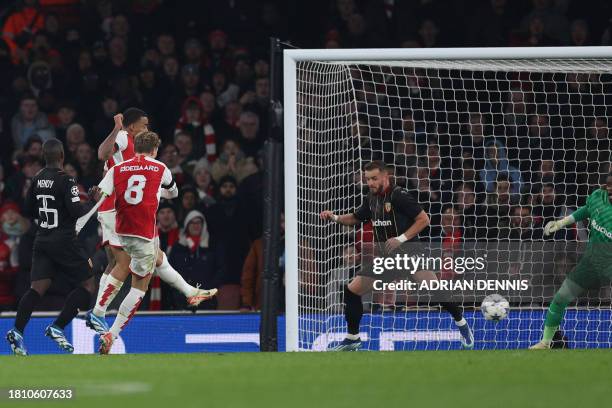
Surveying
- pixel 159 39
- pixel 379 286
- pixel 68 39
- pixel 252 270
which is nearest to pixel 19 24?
pixel 68 39

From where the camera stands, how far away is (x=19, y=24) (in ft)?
56.9

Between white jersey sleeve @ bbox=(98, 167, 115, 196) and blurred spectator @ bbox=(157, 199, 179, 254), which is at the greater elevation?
white jersey sleeve @ bbox=(98, 167, 115, 196)

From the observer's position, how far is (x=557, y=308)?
10945 millimetres

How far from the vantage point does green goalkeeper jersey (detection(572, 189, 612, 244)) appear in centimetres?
1072

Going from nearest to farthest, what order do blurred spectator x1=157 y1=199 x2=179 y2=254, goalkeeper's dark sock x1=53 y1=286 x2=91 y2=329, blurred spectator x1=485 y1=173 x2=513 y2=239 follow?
goalkeeper's dark sock x1=53 y1=286 x2=91 y2=329 → blurred spectator x1=485 y1=173 x2=513 y2=239 → blurred spectator x1=157 y1=199 x2=179 y2=254

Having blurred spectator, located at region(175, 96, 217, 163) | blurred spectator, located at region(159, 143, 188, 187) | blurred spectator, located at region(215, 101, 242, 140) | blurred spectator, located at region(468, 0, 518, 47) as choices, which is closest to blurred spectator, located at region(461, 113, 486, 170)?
blurred spectator, located at region(468, 0, 518, 47)

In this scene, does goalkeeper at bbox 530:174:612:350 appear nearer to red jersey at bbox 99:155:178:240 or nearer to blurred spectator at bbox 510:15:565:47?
red jersey at bbox 99:155:178:240

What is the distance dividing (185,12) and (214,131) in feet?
7.04

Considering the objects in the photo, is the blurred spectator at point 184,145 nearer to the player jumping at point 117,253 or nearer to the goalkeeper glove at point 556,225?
the player jumping at point 117,253

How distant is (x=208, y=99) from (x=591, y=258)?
19.6 feet

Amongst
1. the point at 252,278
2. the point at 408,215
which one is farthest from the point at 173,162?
the point at 408,215

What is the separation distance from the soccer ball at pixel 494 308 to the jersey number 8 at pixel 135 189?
334 cm

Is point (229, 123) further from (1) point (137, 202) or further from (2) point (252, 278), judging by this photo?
(1) point (137, 202)

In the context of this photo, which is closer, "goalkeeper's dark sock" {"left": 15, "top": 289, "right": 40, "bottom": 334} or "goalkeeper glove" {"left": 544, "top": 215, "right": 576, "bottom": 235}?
"goalkeeper's dark sock" {"left": 15, "top": 289, "right": 40, "bottom": 334}
